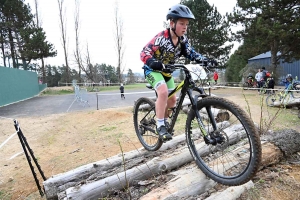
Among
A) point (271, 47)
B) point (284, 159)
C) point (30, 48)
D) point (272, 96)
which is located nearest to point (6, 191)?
point (284, 159)

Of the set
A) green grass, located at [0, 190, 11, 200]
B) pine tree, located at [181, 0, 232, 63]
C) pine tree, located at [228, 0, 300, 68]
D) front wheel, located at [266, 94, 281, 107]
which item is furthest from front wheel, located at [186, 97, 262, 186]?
pine tree, located at [181, 0, 232, 63]

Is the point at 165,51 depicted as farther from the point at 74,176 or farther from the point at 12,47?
the point at 12,47

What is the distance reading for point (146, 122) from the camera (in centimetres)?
→ 361

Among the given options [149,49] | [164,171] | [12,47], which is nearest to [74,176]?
[164,171]

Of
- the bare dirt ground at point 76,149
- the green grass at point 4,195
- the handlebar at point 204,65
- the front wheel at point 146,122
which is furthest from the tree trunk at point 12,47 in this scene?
the handlebar at point 204,65

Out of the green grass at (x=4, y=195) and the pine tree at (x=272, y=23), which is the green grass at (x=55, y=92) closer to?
the pine tree at (x=272, y=23)

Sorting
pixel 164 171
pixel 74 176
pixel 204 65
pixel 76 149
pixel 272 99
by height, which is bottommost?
pixel 76 149

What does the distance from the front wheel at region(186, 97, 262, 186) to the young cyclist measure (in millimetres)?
397

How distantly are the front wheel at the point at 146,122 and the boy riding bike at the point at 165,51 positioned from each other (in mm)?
584

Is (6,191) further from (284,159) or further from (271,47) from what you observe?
(271,47)

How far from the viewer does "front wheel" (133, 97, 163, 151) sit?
11.2ft

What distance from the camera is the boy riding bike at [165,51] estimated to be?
2484 mm

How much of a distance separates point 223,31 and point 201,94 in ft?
68.5

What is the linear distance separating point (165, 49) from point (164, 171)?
1591 millimetres
